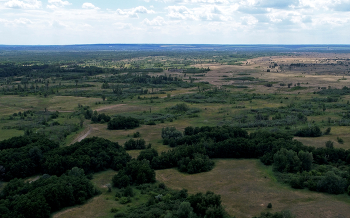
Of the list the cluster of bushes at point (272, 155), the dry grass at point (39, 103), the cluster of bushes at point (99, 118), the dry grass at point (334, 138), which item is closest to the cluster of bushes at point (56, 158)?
the cluster of bushes at point (272, 155)

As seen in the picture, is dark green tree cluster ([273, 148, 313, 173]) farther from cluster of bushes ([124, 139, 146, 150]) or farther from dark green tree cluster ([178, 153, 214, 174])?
cluster of bushes ([124, 139, 146, 150])

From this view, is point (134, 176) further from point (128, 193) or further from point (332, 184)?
point (332, 184)

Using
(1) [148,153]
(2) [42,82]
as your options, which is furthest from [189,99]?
(2) [42,82]

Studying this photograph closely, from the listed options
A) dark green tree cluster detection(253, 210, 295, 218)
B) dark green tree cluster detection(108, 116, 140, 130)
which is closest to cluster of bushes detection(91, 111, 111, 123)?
dark green tree cluster detection(108, 116, 140, 130)

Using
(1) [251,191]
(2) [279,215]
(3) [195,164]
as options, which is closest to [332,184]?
(1) [251,191]

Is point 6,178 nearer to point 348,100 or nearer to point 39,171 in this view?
point 39,171

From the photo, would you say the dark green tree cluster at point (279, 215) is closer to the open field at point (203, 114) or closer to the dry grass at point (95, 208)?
the open field at point (203, 114)
